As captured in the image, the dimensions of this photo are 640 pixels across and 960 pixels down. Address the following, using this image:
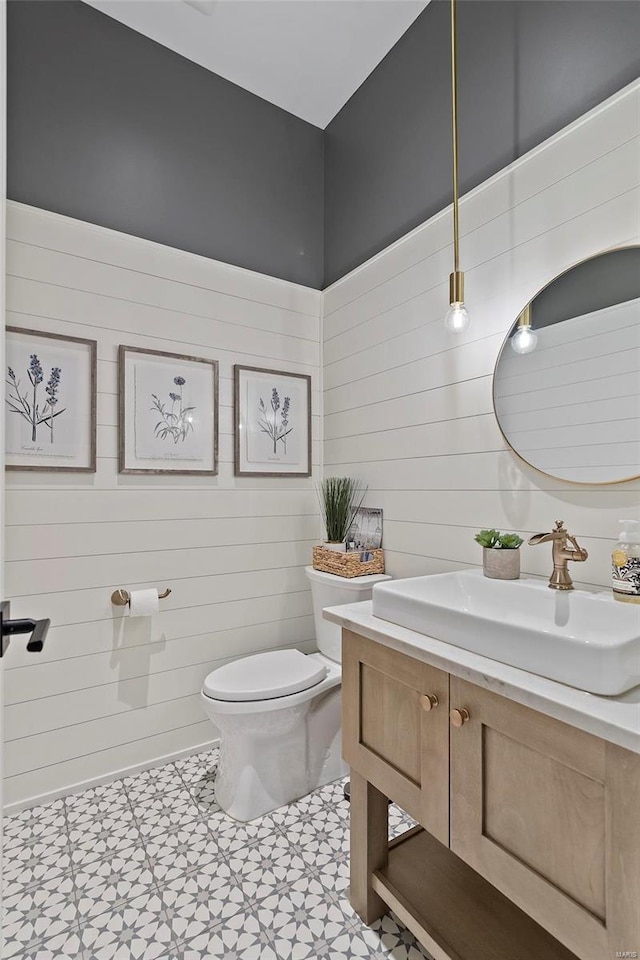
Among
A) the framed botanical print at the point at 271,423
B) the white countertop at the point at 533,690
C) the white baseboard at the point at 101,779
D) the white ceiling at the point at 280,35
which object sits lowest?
the white baseboard at the point at 101,779

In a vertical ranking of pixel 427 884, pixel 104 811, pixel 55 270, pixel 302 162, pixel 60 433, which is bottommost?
pixel 104 811

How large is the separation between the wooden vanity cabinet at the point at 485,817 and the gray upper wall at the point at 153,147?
6.34ft

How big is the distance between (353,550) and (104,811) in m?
1.36

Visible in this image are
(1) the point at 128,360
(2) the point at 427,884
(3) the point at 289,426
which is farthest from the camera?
(3) the point at 289,426

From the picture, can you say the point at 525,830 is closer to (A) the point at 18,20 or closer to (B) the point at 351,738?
(B) the point at 351,738

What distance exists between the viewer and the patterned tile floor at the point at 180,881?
4.17 ft

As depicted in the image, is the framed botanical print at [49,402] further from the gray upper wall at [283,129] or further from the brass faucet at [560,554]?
the brass faucet at [560,554]

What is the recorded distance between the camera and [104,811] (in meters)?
1.78

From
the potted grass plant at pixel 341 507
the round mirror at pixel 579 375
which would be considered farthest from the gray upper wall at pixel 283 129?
the potted grass plant at pixel 341 507

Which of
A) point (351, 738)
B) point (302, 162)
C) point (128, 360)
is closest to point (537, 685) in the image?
point (351, 738)

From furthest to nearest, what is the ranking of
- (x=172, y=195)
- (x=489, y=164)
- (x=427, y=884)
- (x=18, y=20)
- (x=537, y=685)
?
(x=172, y=195) → (x=18, y=20) → (x=489, y=164) → (x=427, y=884) → (x=537, y=685)

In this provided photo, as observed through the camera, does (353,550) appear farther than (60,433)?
Yes

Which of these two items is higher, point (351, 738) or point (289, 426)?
point (289, 426)

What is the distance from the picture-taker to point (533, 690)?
0.87 meters
